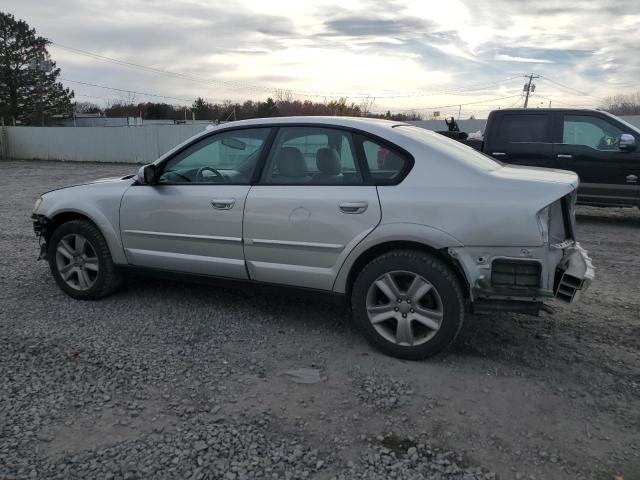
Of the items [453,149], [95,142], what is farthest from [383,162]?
[95,142]

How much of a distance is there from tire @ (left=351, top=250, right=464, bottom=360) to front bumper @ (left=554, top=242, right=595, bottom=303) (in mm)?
668

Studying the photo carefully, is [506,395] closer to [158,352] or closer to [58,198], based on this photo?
[158,352]

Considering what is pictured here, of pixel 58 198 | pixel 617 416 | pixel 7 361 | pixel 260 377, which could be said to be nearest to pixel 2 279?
pixel 58 198

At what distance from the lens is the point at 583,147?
877cm

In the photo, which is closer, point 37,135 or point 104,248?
point 104,248

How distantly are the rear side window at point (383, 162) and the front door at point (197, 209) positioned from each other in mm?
905

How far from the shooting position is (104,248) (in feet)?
15.2

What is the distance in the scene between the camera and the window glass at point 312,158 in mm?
3799

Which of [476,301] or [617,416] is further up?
[476,301]

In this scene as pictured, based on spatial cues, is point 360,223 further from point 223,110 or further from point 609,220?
point 223,110

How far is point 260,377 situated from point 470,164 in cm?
204

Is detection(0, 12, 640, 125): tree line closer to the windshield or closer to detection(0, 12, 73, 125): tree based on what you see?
detection(0, 12, 73, 125): tree

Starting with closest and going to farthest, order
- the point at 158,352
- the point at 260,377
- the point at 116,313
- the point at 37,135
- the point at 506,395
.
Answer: the point at 506,395 < the point at 260,377 < the point at 158,352 < the point at 116,313 < the point at 37,135

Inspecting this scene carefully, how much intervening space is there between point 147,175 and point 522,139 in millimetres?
7112
